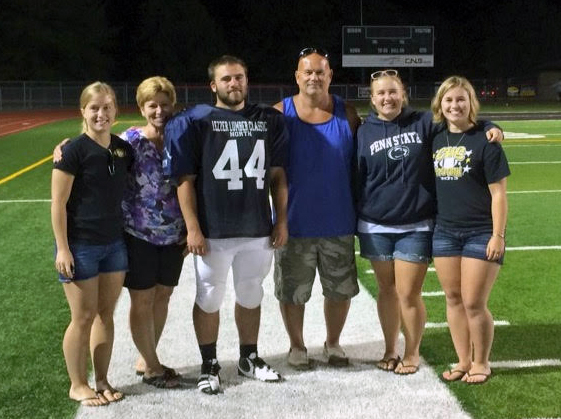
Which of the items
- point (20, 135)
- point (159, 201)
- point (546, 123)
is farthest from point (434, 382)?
point (546, 123)

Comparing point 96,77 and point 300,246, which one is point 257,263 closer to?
point 300,246

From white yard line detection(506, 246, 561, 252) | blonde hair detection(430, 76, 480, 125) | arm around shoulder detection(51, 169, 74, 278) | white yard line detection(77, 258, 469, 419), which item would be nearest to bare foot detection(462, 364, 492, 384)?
white yard line detection(77, 258, 469, 419)

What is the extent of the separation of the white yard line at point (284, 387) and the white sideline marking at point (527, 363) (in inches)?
16.6

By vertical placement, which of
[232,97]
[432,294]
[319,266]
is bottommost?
[432,294]

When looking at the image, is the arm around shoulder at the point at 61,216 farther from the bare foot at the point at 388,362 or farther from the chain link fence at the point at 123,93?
the chain link fence at the point at 123,93

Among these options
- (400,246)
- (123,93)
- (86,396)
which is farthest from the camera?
(123,93)

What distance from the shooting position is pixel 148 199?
3977mm

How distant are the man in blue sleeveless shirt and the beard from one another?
0.40 meters

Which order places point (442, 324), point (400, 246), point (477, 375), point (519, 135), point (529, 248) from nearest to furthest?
1. point (477, 375)
2. point (400, 246)
3. point (442, 324)
4. point (529, 248)
5. point (519, 135)

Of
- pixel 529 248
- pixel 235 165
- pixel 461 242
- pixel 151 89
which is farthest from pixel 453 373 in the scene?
pixel 529 248

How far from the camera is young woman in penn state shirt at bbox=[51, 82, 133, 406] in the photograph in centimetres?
365

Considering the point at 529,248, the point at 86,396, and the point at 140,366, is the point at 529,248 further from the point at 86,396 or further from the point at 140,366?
the point at 86,396

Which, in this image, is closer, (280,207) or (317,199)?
(280,207)

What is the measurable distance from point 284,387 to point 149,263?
1.00 meters
